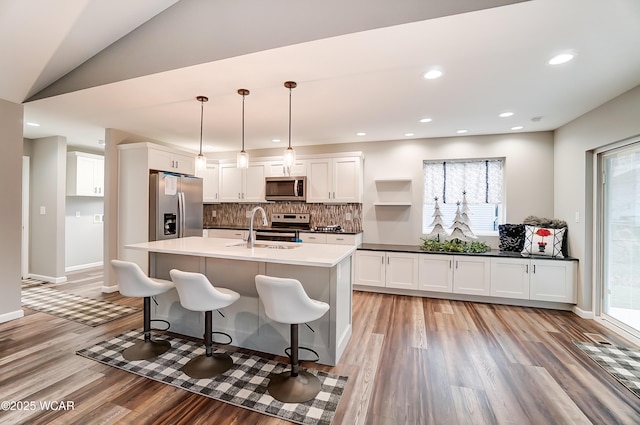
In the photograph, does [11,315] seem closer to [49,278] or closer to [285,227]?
[49,278]

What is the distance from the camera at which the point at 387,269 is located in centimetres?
446

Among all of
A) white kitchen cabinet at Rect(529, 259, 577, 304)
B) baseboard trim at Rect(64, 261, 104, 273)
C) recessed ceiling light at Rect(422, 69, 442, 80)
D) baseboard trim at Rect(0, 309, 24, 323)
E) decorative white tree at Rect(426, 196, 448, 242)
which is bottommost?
baseboard trim at Rect(0, 309, 24, 323)

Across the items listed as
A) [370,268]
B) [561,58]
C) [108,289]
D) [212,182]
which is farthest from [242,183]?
[561,58]

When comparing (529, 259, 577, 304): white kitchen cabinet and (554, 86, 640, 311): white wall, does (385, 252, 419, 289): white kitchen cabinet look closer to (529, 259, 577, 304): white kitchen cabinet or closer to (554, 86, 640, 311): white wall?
(529, 259, 577, 304): white kitchen cabinet

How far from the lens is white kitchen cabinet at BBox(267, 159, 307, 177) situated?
205 inches

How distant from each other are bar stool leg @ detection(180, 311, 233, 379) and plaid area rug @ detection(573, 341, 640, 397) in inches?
123

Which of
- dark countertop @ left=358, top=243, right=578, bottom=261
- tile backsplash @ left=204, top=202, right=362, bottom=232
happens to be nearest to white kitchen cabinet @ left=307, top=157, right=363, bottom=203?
tile backsplash @ left=204, top=202, right=362, bottom=232

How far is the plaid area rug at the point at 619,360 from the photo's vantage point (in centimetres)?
224

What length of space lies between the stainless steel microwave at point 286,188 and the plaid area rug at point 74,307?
2748mm

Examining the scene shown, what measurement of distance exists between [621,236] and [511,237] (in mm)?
1203

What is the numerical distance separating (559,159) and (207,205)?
21.0 feet

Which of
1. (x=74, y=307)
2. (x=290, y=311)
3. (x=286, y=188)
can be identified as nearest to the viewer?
(x=290, y=311)

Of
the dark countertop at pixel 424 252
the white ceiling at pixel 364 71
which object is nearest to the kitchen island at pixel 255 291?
the white ceiling at pixel 364 71

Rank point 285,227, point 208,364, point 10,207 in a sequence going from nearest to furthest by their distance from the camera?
point 208,364 < point 10,207 < point 285,227
